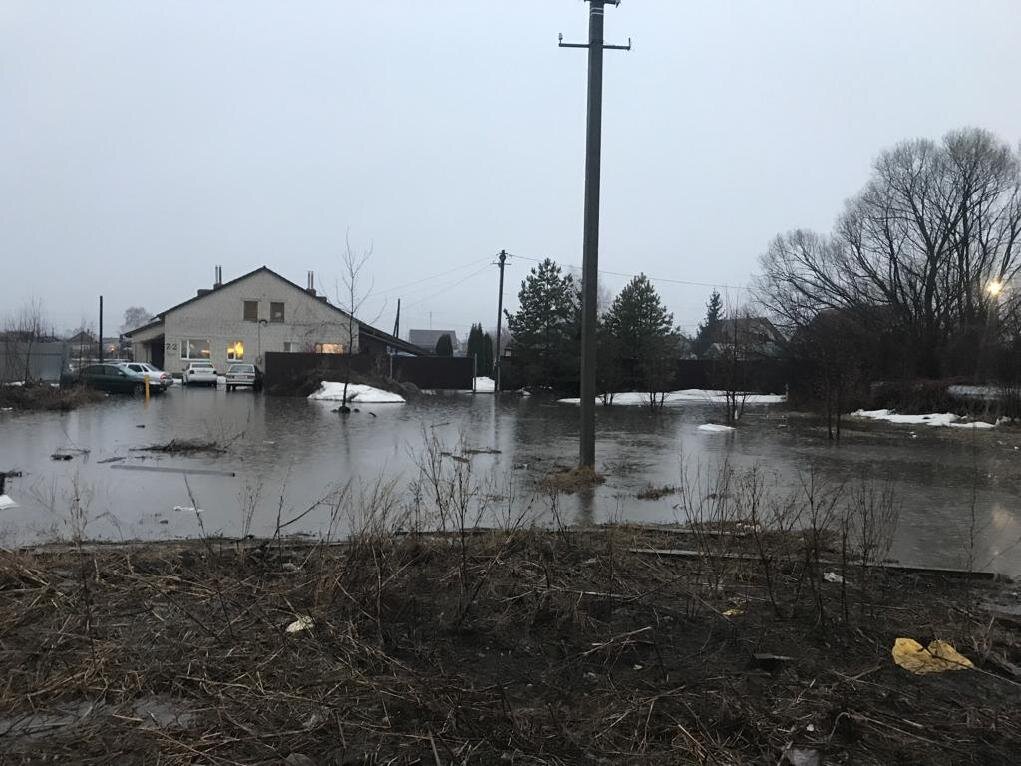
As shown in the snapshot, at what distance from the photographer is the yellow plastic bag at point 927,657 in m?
3.63

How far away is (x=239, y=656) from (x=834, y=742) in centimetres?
280

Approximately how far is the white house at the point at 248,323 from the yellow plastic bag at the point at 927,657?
46049mm

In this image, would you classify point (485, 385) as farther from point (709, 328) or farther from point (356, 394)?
point (709, 328)

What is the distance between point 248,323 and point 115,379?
1630 centimetres

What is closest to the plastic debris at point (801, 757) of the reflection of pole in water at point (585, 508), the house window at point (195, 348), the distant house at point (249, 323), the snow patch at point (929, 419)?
the reflection of pole in water at point (585, 508)

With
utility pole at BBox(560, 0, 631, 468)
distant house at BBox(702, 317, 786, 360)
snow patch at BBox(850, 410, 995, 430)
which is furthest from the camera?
distant house at BBox(702, 317, 786, 360)

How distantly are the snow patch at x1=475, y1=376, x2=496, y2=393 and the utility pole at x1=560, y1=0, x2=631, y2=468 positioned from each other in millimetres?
29249

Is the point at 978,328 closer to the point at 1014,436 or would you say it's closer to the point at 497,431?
the point at 1014,436

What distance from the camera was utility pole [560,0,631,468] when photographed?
9961 mm

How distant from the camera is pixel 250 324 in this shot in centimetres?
4847

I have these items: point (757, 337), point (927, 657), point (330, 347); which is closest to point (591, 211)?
point (927, 657)

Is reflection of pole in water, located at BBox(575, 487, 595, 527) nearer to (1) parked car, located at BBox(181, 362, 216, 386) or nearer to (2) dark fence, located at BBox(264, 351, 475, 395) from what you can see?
(2) dark fence, located at BBox(264, 351, 475, 395)

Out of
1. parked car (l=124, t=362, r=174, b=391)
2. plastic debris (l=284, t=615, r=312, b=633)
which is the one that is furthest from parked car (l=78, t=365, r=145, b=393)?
plastic debris (l=284, t=615, r=312, b=633)

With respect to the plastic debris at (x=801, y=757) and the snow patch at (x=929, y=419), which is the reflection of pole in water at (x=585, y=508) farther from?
the snow patch at (x=929, y=419)
